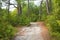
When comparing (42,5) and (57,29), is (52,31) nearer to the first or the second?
(57,29)

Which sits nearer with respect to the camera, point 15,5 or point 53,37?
point 53,37

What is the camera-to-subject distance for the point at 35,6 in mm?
58000

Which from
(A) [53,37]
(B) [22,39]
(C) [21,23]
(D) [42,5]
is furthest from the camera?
(D) [42,5]

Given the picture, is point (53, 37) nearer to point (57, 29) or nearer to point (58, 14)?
point (57, 29)

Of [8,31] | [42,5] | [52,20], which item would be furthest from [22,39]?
[42,5]

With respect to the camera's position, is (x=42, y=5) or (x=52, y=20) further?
(x=42, y=5)

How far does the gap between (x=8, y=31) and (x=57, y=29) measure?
3.68 m

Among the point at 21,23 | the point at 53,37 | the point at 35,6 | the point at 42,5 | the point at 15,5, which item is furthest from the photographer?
the point at 35,6

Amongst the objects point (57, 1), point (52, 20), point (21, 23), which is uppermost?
point (57, 1)

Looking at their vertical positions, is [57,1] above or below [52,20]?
above

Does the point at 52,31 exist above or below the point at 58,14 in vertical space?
below

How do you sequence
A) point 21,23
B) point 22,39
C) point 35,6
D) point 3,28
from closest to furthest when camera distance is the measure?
point 3,28, point 22,39, point 21,23, point 35,6

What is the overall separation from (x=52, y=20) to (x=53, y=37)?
4.30ft

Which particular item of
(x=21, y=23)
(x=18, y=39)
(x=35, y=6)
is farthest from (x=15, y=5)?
(x=18, y=39)
